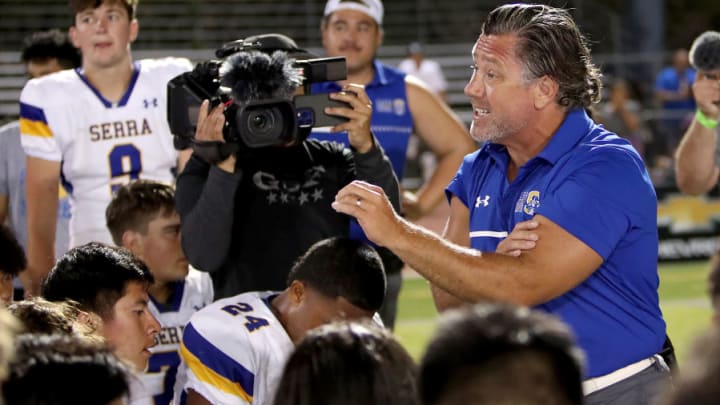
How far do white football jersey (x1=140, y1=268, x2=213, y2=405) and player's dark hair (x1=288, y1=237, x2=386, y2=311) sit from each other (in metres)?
0.99

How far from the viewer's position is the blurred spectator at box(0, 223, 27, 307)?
4.26 m

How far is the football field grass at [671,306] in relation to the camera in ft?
31.7

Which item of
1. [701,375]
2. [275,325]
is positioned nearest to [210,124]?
[275,325]

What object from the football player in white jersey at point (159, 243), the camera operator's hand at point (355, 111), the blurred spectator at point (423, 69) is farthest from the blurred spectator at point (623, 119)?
the camera operator's hand at point (355, 111)

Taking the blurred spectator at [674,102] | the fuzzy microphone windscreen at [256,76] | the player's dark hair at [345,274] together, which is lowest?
the blurred spectator at [674,102]

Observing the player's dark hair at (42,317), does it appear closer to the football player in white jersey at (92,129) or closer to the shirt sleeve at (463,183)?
the shirt sleeve at (463,183)

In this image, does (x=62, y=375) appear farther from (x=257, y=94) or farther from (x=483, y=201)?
(x=257, y=94)

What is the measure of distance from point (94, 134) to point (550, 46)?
236 cm

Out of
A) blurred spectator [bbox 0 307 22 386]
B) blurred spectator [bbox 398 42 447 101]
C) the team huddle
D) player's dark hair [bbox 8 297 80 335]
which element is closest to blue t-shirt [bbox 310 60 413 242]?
the team huddle

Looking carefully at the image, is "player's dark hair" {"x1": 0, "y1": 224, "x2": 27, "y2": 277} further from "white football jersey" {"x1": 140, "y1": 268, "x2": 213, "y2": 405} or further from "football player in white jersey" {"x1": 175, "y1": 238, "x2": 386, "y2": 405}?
"football player in white jersey" {"x1": 175, "y1": 238, "x2": 386, "y2": 405}

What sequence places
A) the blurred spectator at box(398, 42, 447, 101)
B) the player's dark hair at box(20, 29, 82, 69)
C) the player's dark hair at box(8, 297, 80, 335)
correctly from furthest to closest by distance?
the blurred spectator at box(398, 42, 447, 101) < the player's dark hair at box(20, 29, 82, 69) < the player's dark hair at box(8, 297, 80, 335)

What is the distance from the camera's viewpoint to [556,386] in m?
1.97

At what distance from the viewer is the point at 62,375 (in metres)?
2.31

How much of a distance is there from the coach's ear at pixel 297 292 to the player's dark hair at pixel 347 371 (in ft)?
4.44
